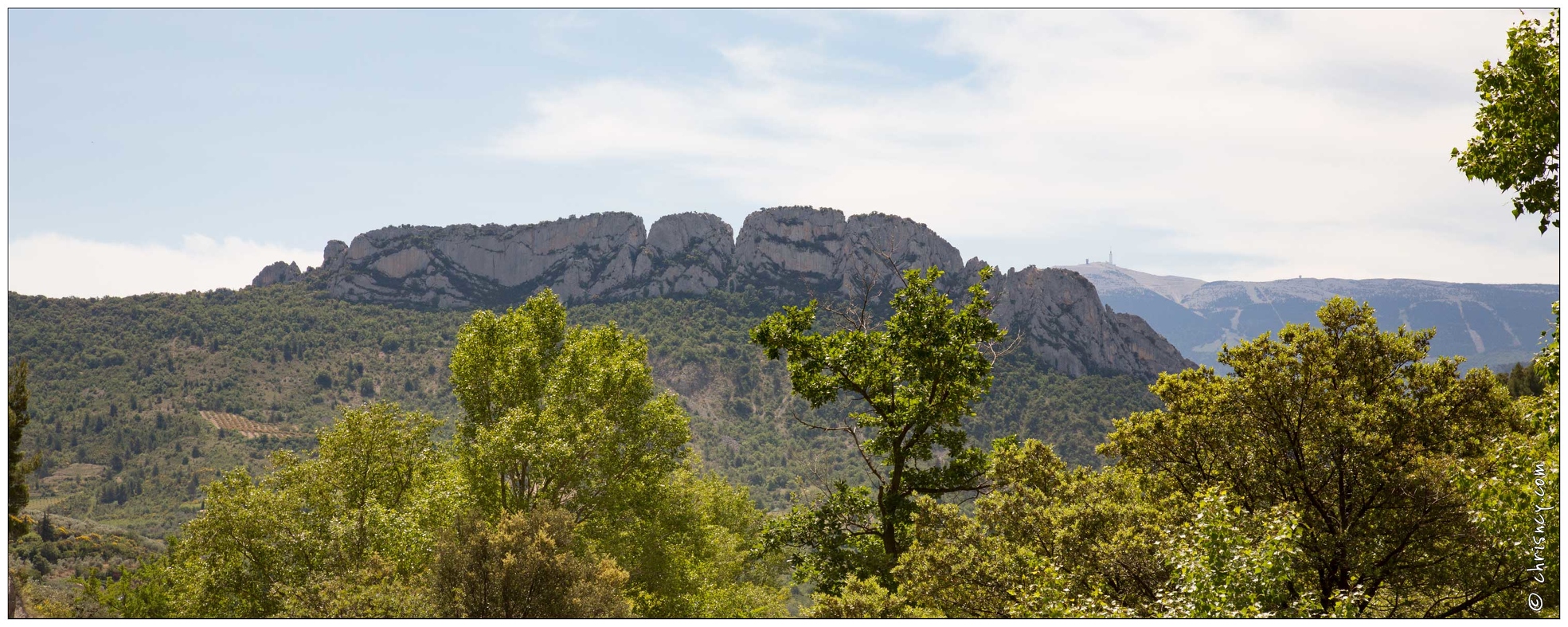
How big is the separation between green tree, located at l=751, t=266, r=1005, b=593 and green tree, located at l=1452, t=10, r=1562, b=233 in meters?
7.37

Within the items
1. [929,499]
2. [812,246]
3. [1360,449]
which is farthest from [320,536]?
[812,246]

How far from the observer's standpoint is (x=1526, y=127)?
949cm

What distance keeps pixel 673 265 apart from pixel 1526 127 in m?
159

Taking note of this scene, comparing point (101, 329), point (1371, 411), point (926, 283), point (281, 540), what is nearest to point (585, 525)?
point (281, 540)

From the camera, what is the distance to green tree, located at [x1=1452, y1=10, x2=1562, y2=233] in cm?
944

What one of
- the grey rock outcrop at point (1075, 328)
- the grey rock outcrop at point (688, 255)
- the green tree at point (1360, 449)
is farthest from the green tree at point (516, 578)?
the grey rock outcrop at point (688, 255)

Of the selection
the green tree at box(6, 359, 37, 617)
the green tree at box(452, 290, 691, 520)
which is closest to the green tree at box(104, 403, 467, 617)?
the green tree at box(452, 290, 691, 520)

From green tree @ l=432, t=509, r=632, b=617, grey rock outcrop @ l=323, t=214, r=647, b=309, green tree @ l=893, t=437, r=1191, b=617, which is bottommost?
green tree @ l=432, t=509, r=632, b=617

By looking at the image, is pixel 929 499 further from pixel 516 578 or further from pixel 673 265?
pixel 673 265

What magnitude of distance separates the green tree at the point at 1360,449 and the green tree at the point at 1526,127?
8.68 ft

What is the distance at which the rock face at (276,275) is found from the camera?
6181 inches

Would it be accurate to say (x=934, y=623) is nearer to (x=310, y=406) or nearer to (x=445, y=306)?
(x=310, y=406)

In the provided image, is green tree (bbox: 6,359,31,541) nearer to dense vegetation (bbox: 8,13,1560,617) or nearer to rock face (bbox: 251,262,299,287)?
dense vegetation (bbox: 8,13,1560,617)

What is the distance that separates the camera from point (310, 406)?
11550 centimetres
